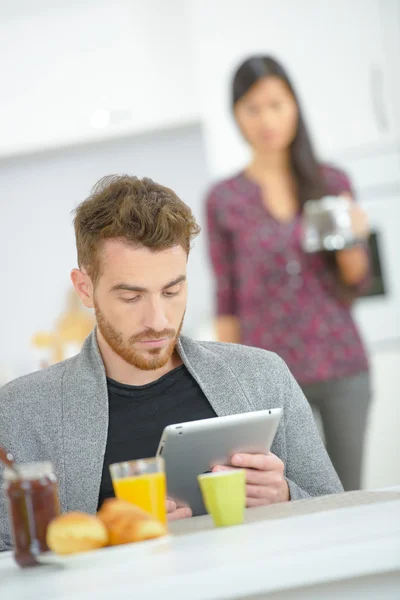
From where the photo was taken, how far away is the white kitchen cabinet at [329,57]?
3805mm

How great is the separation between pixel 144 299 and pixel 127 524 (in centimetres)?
63

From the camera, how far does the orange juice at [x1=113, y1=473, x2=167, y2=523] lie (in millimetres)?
1197

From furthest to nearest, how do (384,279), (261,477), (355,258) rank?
(384,279) < (355,258) < (261,477)

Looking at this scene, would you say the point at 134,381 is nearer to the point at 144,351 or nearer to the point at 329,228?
the point at 144,351

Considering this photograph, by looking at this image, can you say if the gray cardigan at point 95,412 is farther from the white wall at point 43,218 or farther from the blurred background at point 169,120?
the white wall at point 43,218

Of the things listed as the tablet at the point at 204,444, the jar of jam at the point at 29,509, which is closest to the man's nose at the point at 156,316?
the tablet at the point at 204,444


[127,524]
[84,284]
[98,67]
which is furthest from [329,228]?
[127,524]

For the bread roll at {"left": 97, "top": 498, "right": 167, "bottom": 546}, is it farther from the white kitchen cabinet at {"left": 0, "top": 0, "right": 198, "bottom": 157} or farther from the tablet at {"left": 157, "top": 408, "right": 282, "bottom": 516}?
the white kitchen cabinet at {"left": 0, "top": 0, "right": 198, "bottom": 157}

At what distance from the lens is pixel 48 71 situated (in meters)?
4.14

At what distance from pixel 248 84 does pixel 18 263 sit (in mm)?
1600

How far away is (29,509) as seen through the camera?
1.12 m

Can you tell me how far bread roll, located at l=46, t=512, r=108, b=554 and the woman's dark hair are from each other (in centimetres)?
243

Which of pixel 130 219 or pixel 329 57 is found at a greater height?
pixel 329 57

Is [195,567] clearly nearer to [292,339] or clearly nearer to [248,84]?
[292,339]
